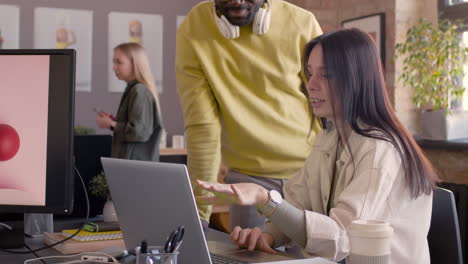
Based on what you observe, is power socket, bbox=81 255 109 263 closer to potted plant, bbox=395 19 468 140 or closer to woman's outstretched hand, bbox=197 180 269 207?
woman's outstretched hand, bbox=197 180 269 207

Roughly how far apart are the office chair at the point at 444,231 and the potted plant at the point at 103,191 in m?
0.91

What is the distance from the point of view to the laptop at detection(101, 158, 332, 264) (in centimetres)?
119

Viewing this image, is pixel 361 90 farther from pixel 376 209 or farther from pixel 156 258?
pixel 156 258

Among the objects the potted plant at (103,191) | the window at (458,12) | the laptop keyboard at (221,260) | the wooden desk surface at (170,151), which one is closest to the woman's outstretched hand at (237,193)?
the laptop keyboard at (221,260)

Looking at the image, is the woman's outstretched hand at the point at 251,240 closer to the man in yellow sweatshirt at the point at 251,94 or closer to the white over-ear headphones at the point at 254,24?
the man in yellow sweatshirt at the point at 251,94

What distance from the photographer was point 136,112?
3.91m

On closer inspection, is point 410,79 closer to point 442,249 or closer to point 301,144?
point 301,144

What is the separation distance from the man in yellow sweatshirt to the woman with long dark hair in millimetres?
400

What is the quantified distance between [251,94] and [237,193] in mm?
907

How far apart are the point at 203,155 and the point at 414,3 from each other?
2.58 meters

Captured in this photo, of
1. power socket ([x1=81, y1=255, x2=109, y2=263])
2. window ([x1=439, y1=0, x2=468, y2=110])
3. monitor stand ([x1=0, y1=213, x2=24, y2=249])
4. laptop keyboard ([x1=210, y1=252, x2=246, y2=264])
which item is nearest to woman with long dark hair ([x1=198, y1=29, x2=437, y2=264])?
laptop keyboard ([x1=210, y1=252, x2=246, y2=264])

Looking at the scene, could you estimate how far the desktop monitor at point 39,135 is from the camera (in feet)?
4.84

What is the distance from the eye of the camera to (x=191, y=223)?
1.20m

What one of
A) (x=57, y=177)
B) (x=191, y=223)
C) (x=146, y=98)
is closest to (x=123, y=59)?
(x=146, y=98)
